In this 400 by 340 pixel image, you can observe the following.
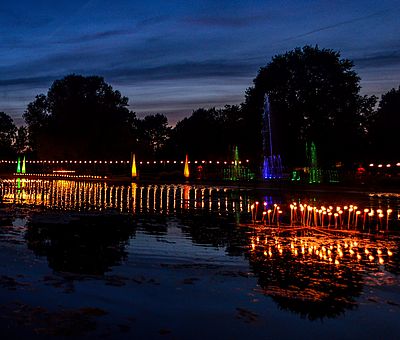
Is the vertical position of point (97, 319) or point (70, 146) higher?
point (70, 146)

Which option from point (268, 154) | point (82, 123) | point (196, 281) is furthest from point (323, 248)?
point (82, 123)

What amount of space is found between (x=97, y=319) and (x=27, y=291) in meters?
1.68

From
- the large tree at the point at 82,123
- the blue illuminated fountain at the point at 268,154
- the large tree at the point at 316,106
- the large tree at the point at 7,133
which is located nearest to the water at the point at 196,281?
the blue illuminated fountain at the point at 268,154

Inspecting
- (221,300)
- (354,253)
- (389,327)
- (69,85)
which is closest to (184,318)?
(221,300)

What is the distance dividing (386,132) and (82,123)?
134 ft

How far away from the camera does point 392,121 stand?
200 feet

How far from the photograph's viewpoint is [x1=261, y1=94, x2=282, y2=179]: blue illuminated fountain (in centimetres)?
5648

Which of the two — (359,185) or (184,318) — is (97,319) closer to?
(184,318)

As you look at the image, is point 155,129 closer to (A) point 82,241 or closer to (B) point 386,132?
(B) point 386,132

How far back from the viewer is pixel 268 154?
60812mm

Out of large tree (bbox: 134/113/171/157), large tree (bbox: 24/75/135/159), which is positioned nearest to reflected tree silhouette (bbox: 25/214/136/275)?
large tree (bbox: 24/75/135/159)

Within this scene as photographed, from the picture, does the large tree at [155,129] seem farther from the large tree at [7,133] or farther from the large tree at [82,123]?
the large tree at [82,123]

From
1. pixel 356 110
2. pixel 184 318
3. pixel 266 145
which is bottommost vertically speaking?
pixel 184 318

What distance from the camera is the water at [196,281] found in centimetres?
658
